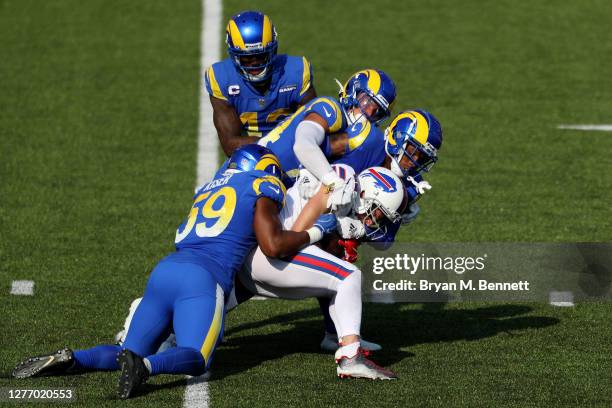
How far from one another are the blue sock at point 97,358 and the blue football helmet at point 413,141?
2.05 meters

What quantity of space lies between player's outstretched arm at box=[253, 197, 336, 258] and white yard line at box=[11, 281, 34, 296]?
2.36 meters

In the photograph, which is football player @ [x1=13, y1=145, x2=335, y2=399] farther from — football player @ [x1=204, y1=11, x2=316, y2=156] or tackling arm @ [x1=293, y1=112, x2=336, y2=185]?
football player @ [x1=204, y1=11, x2=316, y2=156]

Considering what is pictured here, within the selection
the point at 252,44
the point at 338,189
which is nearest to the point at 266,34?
the point at 252,44

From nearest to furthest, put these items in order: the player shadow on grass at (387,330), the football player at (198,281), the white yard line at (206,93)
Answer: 1. the football player at (198,281)
2. the player shadow on grass at (387,330)
3. the white yard line at (206,93)

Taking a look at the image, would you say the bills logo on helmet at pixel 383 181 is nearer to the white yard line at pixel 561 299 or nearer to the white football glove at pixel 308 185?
the white football glove at pixel 308 185

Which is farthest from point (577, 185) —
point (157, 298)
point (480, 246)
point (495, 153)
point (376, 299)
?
point (157, 298)

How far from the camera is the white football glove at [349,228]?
6.70 m

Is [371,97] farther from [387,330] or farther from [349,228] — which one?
[387,330]

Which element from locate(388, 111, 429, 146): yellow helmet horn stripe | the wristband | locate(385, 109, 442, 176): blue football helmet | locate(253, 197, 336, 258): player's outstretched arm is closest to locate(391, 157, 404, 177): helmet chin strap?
locate(385, 109, 442, 176): blue football helmet

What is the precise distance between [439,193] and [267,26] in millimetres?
3350

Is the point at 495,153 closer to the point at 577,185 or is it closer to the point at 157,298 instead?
the point at 577,185

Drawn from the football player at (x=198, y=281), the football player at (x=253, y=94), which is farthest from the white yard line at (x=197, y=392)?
the football player at (x=253, y=94)

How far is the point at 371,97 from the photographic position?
7281 millimetres

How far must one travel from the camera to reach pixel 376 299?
8.50 m
